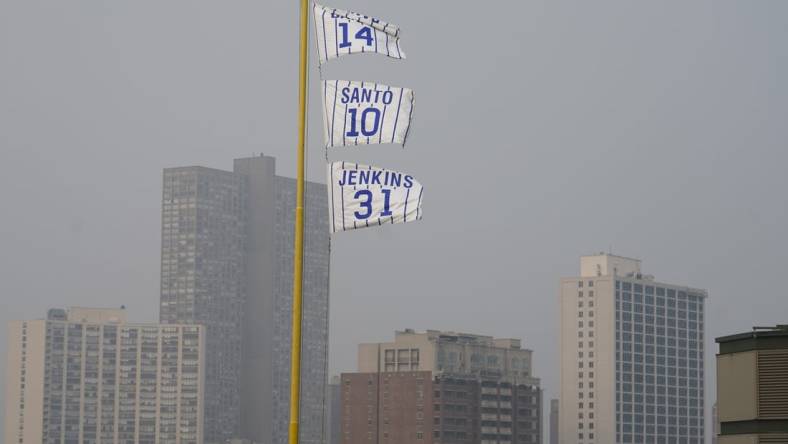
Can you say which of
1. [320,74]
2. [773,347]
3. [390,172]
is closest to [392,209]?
[390,172]

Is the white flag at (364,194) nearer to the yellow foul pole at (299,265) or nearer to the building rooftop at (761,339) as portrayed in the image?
the yellow foul pole at (299,265)

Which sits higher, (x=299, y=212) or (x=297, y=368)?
(x=299, y=212)

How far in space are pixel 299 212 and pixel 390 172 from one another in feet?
5.65

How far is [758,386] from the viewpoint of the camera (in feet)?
119

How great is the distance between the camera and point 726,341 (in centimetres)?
3747

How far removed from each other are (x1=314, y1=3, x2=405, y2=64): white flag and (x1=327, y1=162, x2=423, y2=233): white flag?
1733 millimetres

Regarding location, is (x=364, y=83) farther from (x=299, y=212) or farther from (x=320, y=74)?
(x=299, y=212)

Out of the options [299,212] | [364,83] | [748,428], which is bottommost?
[748,428]

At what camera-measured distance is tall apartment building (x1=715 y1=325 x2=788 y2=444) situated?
36.0 meters

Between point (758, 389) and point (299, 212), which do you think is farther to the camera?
point (758, 389)

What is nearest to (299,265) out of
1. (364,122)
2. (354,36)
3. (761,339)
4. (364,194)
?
(364,194)

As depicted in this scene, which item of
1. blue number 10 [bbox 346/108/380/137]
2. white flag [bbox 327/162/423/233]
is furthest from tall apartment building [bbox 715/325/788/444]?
blue number 10 [bbox 346/108/380/137]

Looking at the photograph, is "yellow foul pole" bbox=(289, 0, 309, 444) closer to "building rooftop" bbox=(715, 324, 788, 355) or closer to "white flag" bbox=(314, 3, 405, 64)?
"white flag" bbox=(314, 3, 405, 64)

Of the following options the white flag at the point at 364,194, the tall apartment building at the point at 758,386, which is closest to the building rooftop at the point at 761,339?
the tall apartment building at the point at 758,386
